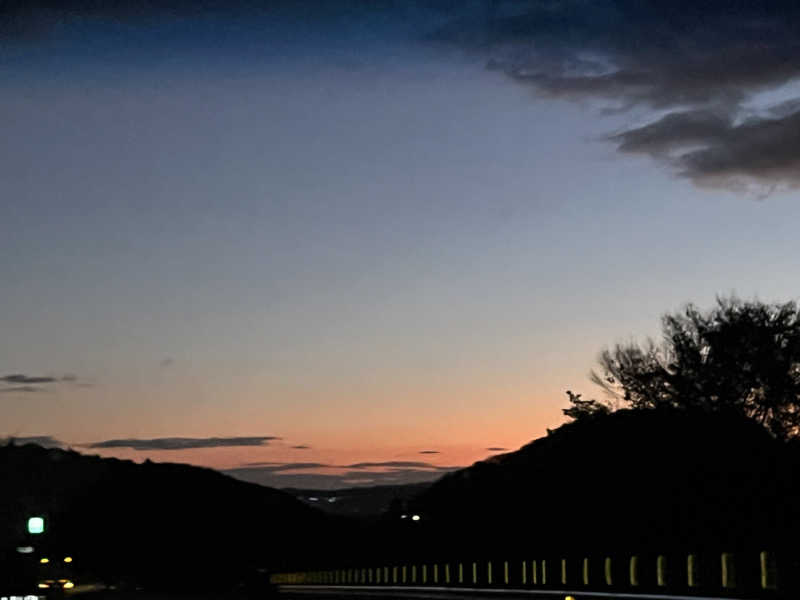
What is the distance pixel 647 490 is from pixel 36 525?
5340cm

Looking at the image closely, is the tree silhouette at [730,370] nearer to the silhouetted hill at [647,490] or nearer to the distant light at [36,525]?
the silhouetted hill at [647,490]

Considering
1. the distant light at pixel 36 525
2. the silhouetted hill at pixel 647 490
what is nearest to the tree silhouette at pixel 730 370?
the silhouetted hill at pixel 647 490

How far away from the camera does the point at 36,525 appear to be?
59.3 m

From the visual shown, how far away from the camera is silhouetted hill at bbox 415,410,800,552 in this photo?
8794cm

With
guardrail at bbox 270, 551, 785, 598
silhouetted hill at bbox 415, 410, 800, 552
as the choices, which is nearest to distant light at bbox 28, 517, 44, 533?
guardrail at bbox 270, 551, 785, 598

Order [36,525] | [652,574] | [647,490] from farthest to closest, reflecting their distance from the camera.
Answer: [647,490] < [36,525] < [652,574]

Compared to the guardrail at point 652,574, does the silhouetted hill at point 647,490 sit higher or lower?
higher

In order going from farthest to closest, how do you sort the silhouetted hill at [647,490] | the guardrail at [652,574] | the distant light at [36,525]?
the silhouetted hill at [647,490] → the distant light at [36,525] → the guardrail at [652,574]

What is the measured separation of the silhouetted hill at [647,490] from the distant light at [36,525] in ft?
81.3

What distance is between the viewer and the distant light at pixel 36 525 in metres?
58.5

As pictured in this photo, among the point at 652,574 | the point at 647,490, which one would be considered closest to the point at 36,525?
the point at 652,574

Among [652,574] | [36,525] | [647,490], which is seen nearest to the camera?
[652,574]

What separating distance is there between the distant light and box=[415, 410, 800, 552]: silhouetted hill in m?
24.8

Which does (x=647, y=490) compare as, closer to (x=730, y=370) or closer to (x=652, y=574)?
(x=730, y=370)
